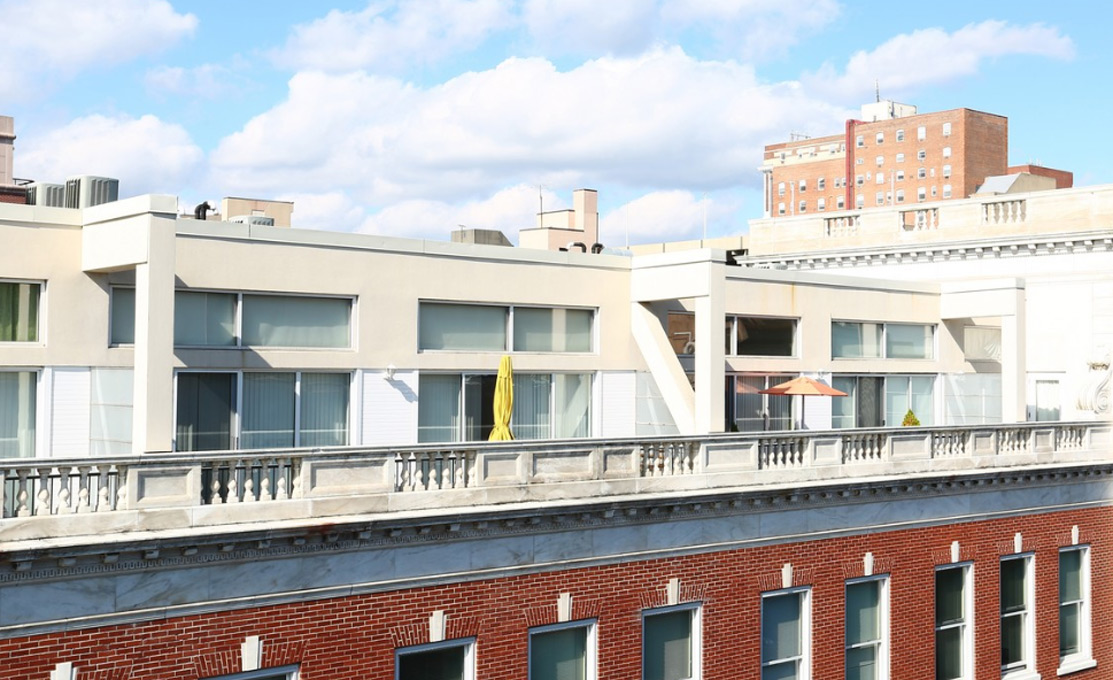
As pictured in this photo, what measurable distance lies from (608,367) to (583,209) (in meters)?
18.9

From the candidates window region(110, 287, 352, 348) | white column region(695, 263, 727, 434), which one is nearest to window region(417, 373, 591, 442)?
window region(110, 287, 352, 348)

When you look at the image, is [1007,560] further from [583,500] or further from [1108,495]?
[583,500]

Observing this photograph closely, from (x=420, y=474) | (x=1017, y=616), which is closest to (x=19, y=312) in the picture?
(x=420, y=474)

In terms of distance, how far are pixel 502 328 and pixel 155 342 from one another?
26.3 feet

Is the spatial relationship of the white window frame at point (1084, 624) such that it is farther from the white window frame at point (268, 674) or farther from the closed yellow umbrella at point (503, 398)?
the white window frame at point (268, 674)

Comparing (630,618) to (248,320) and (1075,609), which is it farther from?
(1075,609)

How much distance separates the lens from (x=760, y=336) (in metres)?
29.6

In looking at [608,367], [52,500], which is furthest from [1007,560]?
[52,500]

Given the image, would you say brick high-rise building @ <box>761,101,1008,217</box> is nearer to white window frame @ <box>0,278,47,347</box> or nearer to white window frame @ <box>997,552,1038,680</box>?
white window frame @ <box>997,552,1038,680</box>

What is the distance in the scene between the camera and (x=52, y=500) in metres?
15.1

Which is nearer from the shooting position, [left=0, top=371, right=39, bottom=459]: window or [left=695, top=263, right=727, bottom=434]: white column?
[left=0, top=371, right=39, bottom=459]: window

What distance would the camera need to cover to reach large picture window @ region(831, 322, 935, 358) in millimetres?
31391

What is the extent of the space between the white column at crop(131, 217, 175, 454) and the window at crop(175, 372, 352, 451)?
1.74 metres

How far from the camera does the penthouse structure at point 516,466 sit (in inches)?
637
